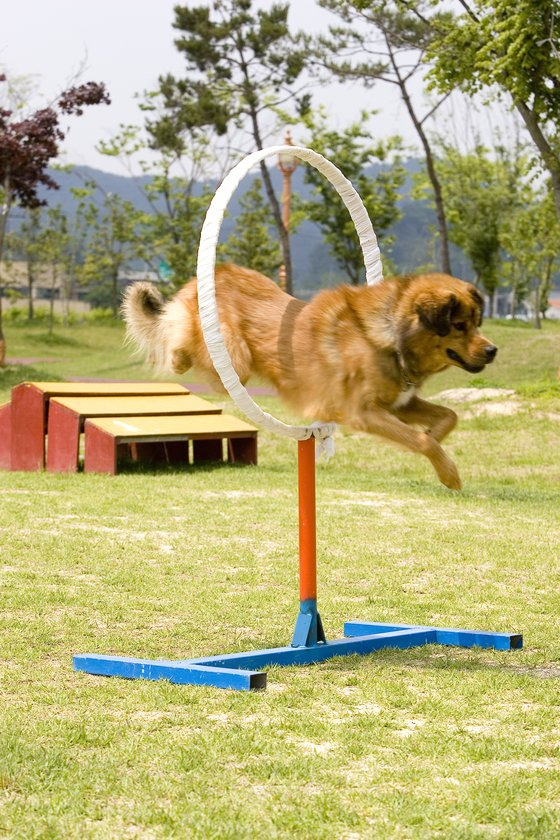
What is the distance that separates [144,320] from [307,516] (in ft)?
4.38

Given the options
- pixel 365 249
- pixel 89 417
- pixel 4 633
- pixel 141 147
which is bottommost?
pixel 4 633

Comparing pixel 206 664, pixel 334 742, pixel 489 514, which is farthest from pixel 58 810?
pixel 489 514

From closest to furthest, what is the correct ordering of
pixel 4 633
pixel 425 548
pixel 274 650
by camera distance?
1. pixel 274 650
2. pixel 4 633
3. pixel 425 548

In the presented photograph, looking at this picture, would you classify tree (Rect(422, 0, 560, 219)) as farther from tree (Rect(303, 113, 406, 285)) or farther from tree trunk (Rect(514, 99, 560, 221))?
tree (Rect(303, 113, 406, 285))

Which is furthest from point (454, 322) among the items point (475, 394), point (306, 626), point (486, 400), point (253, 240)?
point (253, 240)

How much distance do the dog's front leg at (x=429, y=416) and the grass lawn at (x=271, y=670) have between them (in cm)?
128

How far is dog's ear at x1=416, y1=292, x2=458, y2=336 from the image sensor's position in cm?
447

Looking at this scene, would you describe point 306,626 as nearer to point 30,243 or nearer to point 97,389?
point 97,389

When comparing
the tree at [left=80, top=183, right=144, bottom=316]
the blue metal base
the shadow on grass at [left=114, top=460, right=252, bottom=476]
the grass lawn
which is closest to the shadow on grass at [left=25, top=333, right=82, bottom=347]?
the tree at [left=80, top=183, right=144, bottom=316]

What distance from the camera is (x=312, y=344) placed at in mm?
4863

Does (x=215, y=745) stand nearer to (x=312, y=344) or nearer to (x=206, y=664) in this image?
(x=206, y=664)

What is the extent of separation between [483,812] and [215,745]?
3.79 feet

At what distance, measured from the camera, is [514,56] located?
19.5 metres

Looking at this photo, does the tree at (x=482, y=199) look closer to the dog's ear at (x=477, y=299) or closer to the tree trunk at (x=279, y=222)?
the tree trunk at (x=279, y=222)
